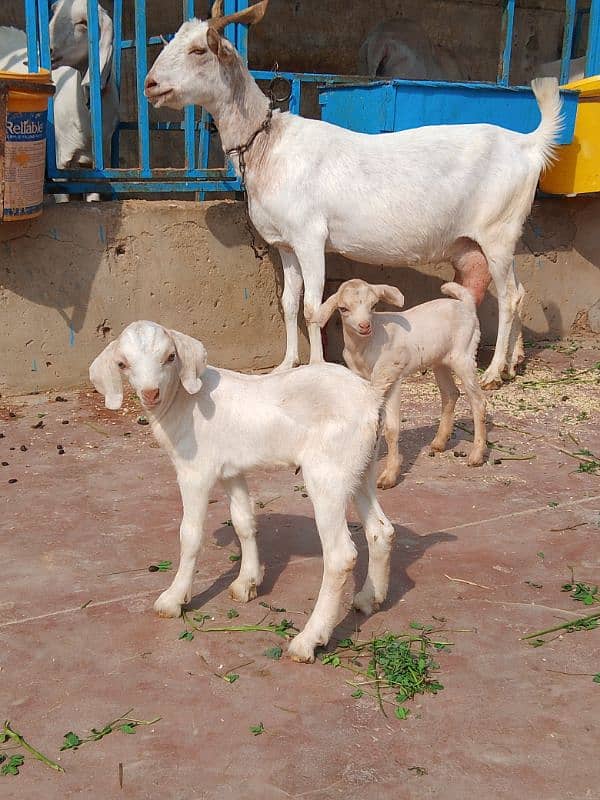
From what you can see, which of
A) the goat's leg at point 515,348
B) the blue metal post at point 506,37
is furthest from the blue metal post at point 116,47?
the goat's leg at point 515,348

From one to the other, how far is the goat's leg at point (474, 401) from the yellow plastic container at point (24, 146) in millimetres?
2699

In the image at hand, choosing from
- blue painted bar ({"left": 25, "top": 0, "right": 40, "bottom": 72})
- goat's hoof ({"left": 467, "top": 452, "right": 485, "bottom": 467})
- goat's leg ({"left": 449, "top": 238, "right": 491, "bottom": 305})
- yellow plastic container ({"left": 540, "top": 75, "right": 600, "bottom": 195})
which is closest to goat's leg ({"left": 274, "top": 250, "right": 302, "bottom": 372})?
goat's leg ({"left": 449, "top": 238, "right": 491, "bottom": 305})

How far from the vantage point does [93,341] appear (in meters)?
6.63

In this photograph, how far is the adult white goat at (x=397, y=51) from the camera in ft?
34.9

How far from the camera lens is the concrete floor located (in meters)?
2.80

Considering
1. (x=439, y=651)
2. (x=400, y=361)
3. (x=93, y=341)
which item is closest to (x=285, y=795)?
(x=439, y=651)

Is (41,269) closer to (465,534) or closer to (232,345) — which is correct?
(232,345)

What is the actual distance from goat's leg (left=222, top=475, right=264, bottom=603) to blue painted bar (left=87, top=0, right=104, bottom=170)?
140 inches

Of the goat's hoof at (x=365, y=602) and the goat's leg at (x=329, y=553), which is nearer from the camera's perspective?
the goat's leg at (x=329, y=553)

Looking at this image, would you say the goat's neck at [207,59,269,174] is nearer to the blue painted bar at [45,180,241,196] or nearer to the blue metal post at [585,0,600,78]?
the blue painted bar at [45,180,241,196]

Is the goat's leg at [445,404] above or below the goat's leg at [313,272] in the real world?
below

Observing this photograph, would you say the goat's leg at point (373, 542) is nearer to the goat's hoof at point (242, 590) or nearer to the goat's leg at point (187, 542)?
the goat's hoof at point (242, 590)

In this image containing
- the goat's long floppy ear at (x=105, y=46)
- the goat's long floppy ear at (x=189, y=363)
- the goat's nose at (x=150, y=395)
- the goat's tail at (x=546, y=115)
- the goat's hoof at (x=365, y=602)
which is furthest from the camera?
the goat's long floppy ear at (x=105, y=46)

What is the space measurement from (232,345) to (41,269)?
1469 mm
